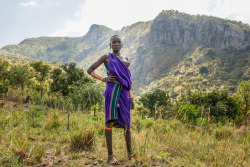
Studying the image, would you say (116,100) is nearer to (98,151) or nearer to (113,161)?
(113,161)

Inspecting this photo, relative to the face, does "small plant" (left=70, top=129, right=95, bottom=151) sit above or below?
below

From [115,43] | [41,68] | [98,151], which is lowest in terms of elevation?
[98,151]

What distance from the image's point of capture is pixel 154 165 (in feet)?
8.21

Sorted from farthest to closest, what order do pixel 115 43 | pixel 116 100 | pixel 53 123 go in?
pixel 53 123
pixel 115 43
pixel 116 100

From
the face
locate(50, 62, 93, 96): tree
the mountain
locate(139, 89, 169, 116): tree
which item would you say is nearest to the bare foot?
the face

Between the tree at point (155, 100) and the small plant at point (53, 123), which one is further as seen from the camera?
the tree at point (155, 100)

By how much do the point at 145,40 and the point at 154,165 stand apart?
6339 inches

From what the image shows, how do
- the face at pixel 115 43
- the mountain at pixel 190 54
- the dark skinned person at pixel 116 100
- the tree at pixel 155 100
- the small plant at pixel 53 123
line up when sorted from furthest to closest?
the mountain at pixel 190 54, the tree at pixel 155 100, the small plant at pixel 53 123, the face at pixel 115 43, the dark skinned person at pixel 116 100

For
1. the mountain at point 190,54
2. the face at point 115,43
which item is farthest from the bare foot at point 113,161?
the mountain at point 190,54

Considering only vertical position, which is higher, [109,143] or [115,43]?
[115,43]

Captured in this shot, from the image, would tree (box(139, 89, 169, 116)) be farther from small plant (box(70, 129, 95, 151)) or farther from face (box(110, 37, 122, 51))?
face (box(110, 37, 122, 51))

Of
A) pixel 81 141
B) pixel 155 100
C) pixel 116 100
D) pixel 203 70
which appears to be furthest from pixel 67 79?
pixel 203 70

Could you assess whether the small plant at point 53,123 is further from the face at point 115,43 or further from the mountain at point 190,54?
the mountain at point 190,54

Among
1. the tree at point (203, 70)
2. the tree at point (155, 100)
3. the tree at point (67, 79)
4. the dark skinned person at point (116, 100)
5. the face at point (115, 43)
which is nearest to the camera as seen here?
the dark skinned person at point (116, 100)
